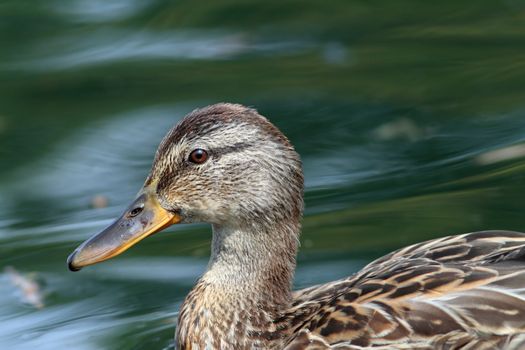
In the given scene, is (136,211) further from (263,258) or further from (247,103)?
(247,103)

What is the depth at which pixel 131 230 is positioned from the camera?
744cm

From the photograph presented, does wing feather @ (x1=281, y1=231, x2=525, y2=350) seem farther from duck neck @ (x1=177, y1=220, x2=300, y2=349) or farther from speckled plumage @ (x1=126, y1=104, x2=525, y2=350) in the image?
duck neck @ (x1=177, y1=220, x2=300, y2=349)

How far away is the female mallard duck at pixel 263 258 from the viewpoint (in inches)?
267

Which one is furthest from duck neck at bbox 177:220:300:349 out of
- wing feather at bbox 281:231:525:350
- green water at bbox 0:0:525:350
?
green water at bbox 0:0:525:350

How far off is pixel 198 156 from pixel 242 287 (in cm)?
78

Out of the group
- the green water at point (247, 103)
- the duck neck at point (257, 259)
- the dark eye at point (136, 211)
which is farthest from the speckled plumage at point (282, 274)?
the green water at point (247, 103)

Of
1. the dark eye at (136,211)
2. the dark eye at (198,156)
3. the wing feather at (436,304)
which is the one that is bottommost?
the wing feather at (436,304)

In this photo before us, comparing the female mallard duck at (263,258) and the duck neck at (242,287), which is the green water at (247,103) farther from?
the female mallard duck at (263,258)

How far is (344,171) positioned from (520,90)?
1.89 m

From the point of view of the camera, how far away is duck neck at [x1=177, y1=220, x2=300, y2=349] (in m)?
7.46

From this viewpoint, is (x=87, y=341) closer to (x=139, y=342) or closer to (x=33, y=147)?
(x=139, y=342)

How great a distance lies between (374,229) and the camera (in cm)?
905

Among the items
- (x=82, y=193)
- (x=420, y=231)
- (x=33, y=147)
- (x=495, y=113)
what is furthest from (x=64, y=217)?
(x=495, y=113)

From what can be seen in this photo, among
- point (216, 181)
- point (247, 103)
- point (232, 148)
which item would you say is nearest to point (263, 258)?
point (216, 181)
